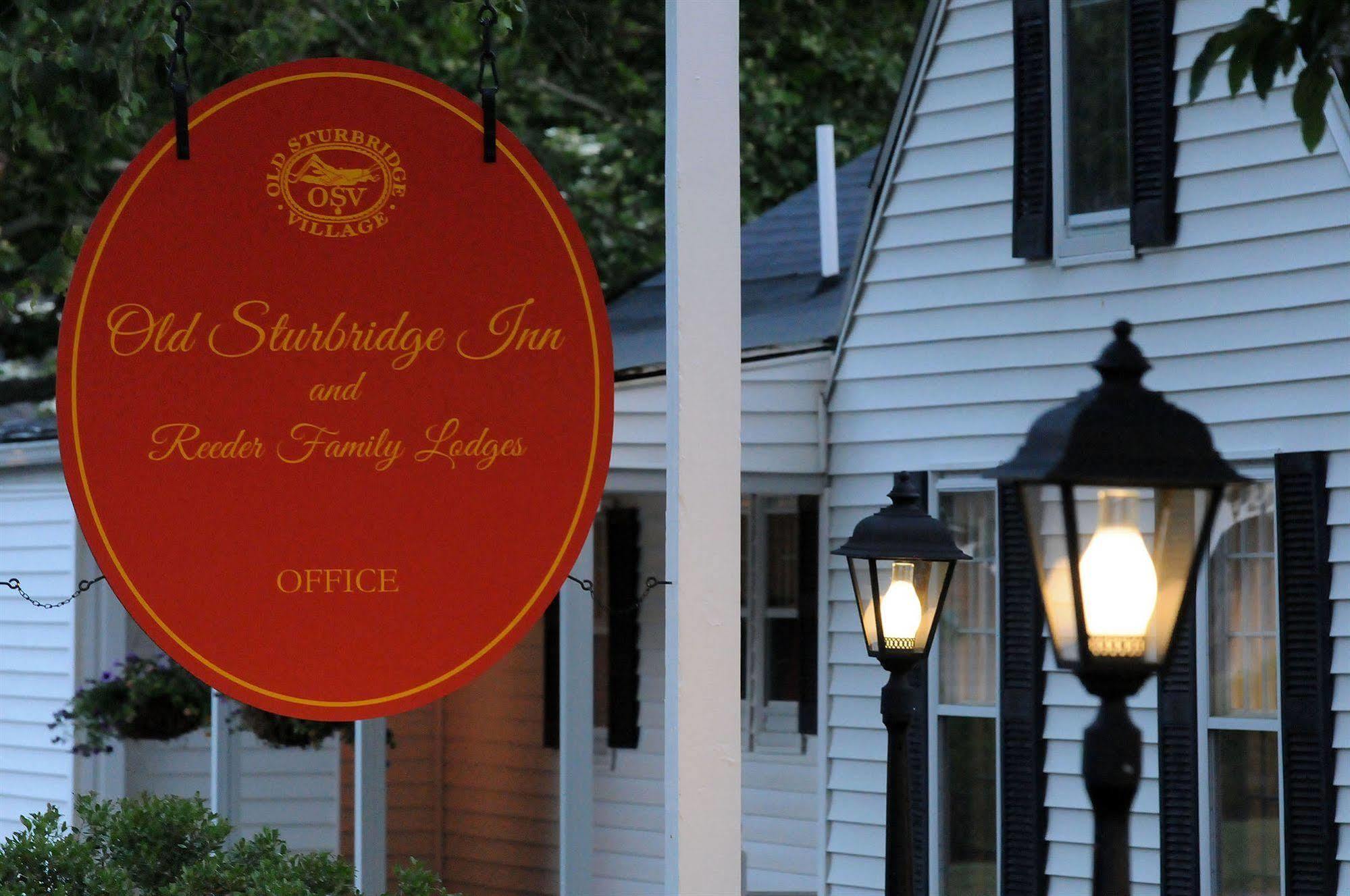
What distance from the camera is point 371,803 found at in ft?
32.3

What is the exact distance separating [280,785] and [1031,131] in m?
7.51

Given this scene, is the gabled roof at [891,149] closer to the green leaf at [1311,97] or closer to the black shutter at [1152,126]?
the black shutter at [1152,126]

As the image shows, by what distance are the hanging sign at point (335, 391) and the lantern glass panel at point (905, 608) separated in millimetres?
2072

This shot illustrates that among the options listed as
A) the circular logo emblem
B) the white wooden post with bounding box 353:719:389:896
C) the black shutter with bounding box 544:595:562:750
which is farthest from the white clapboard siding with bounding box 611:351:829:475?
the circular logo emblem

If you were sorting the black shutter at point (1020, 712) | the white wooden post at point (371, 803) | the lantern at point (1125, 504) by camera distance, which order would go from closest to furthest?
the lantern at point (1125, 504), the black shutter at point (1020, 712), the white wooden post at point (371, 803)

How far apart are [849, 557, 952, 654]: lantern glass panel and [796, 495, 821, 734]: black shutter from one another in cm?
404

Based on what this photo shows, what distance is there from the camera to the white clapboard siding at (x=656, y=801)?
11250mm

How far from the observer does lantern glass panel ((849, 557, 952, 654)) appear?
20.1 ft

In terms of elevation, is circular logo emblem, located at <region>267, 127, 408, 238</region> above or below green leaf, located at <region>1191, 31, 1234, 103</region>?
below

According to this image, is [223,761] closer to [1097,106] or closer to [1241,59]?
[1097,106]

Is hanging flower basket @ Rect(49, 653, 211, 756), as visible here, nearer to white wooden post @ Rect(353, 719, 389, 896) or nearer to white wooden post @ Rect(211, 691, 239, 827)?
white wooden post @ Rect(211, 691, 239, 827)

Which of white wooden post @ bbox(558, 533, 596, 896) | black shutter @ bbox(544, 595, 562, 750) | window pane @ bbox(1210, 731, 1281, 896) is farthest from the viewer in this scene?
black shutter @ bbox(544, 595, 562, 750)

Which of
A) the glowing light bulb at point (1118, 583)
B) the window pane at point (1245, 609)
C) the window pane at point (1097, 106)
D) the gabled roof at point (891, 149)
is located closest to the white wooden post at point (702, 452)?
the glowing light bulb at point (1118, 583)

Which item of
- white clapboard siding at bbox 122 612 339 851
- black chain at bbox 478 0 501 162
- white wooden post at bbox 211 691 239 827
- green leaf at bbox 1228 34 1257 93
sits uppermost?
green leaf at bbox 1228 34 1257 93
